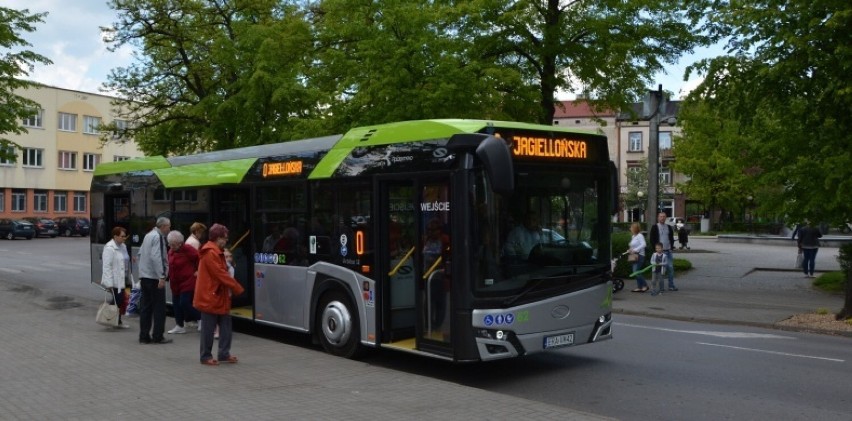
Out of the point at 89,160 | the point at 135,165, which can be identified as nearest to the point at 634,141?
the point at 89,160

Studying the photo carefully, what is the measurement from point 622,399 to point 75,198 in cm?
7095

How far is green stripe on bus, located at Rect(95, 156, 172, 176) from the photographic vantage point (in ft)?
47.2

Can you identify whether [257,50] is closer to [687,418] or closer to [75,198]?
[687,418]

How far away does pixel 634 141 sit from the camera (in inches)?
3231

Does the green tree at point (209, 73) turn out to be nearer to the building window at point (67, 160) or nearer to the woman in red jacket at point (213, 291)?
the woman in red jacket at point (213, 291)

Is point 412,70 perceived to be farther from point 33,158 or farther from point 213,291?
point 33,158

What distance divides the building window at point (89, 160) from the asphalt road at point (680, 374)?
64699 mm

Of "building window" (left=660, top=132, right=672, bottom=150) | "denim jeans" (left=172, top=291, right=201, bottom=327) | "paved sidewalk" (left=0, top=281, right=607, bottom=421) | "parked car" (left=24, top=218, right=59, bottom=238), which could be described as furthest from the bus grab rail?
"building window" (left=660, top=132, right=672, bottom=150)

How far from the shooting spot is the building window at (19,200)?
212ft

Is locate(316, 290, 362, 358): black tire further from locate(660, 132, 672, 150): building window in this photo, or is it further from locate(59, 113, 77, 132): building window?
locate(660, 132, 672, 150): building window

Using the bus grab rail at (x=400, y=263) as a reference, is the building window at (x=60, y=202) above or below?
above

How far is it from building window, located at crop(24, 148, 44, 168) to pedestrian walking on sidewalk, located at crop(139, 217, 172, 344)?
61.6 metres

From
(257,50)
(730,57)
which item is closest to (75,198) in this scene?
(257,50)

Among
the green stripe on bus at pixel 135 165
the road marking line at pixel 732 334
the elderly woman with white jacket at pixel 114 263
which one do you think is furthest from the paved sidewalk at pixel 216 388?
the road marking line at pixel 732 334
